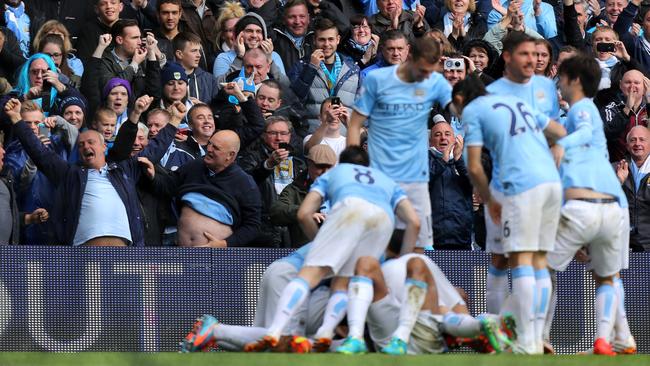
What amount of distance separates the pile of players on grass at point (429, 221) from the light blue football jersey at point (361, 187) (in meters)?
0.01

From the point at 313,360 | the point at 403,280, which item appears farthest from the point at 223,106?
the point at 313,360

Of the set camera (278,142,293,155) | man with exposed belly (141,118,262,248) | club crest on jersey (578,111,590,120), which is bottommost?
man with exposed belly (141,118,262,248)

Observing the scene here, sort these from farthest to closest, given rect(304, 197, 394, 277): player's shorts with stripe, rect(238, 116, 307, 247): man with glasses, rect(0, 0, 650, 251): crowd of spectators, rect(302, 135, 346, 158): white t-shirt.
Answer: rect(302, 135, 346, 158): white t-shirt, rect(238, 116, 307, 247): man with glasses, rect(0, 0, 650, 251): crowd of spectators, rect(304, 197, 394, 277): player's shorts with stripe

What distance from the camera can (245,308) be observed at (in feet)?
47.6

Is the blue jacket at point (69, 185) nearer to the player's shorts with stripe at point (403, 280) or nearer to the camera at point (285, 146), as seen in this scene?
the camera at point (285, 146)

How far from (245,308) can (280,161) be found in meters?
1.56

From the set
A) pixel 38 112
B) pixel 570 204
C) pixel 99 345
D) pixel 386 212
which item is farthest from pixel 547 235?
pixel 38 112

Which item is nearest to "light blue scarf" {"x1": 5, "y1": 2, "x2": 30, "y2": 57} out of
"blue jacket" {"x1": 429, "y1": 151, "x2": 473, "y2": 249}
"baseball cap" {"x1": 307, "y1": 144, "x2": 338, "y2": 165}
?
"baseball cap" {"x1": 307, "y1": 144, "x2": 338, "y2": 165}

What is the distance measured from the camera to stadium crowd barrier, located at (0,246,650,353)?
14016 millimetres

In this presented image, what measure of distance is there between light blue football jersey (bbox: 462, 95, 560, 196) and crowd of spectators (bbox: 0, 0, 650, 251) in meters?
1.30

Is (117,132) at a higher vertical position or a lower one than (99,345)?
higher

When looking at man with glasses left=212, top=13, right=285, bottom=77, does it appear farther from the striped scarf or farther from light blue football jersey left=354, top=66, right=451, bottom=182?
light blue football jersey left=354, top=66, right=451, bottom=182

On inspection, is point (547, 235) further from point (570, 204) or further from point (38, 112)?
point (38, 112)

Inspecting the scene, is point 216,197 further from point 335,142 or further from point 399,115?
point 399,115
